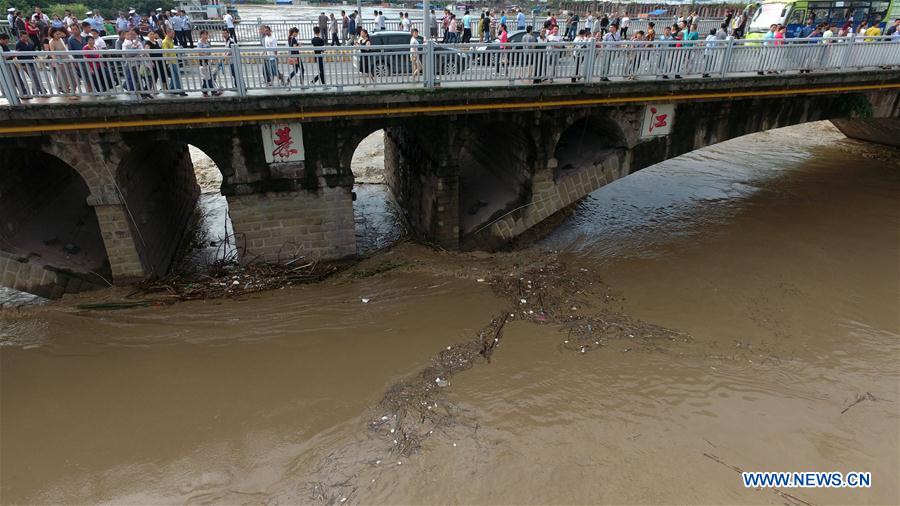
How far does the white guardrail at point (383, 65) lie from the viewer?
9.38 meters

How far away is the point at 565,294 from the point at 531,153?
3818mm

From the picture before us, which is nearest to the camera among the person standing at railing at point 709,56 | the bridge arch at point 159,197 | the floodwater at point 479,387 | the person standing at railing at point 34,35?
the floodwater at point 479,387

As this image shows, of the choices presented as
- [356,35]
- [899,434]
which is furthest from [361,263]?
[899,434]

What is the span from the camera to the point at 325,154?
11469mm

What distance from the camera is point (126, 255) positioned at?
11.3 m

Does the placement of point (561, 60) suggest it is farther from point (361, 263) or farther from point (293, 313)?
point (293, 313)

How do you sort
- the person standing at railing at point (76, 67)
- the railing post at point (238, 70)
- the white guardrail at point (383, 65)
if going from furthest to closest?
1. the railing post at point (238, 70)
2. the white guardrail at point (383, 65)
3. the person standing at railing at point (76, 67)

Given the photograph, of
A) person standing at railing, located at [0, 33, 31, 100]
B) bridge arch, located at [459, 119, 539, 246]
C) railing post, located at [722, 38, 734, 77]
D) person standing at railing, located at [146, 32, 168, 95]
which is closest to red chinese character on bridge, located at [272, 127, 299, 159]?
person standing at railing, located at [146, 32, 168, 95]

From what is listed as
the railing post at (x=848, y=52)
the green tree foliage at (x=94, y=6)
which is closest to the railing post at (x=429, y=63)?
the railing post at (x=848, y=52)

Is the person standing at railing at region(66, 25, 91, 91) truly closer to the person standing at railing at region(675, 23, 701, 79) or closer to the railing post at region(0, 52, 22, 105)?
the railing post at region(0, 52, 22, 105)

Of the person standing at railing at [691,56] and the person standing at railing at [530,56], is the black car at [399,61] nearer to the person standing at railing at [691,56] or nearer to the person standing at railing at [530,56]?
the person standing at railing at [530,56]

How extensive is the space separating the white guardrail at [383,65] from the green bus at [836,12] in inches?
413

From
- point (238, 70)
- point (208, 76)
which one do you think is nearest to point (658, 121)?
point (238, 70)

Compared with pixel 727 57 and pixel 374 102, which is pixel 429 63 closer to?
pixel 374 102
